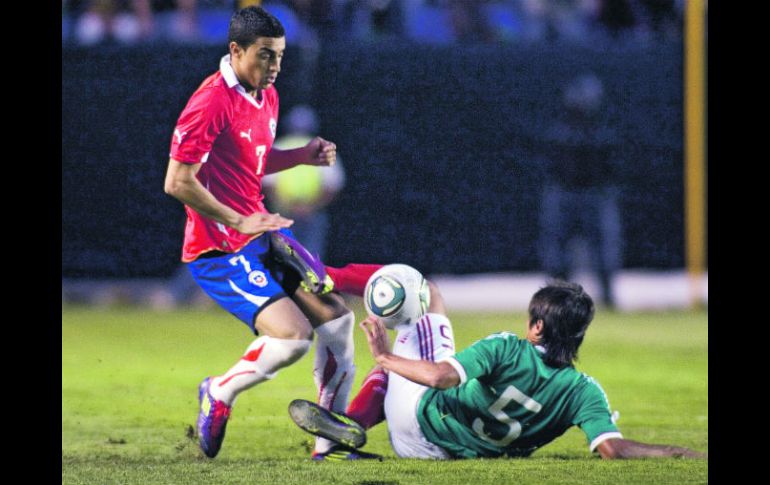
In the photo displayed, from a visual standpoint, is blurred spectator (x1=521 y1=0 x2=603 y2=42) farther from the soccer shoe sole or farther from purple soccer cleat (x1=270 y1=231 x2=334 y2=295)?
the soccer shoe sole

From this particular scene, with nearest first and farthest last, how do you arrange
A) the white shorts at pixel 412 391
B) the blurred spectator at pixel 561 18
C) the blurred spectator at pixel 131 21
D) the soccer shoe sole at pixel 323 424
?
the soccer shoe sole at pixel 323 424 → the white shorts at pixel 412 391 → the blurred spectator at pixel 131 21 → the blurred spectator at pixel 561 18

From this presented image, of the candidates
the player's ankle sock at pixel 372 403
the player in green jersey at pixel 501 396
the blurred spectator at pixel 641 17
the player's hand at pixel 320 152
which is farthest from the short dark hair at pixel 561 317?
the blurred spectator at pixel 641 17

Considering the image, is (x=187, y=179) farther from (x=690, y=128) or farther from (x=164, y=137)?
(x=690, y=128)

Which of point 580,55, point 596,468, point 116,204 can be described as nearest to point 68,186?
point 116,204

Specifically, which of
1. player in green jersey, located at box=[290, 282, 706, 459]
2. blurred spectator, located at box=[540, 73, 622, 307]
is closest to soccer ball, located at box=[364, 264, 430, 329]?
player in green jersey, located at box=[290, 282, 706, 459]

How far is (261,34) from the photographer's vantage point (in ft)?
20.5

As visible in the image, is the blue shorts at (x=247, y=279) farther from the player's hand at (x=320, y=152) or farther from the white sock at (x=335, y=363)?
the player's hand at (x=320, y=152)

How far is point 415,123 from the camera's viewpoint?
13656 millimetres

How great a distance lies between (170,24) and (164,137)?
123 centimetres

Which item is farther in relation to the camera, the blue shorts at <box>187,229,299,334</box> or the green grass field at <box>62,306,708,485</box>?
the blue shorts at <box>187,229,299,334</box>

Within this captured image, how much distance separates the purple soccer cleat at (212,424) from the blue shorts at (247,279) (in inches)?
15.7

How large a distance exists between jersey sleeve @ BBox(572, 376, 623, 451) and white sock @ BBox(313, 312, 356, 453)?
1.23 metres

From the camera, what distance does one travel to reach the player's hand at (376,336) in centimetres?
564

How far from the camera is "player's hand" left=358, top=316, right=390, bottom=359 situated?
18.5 feet
